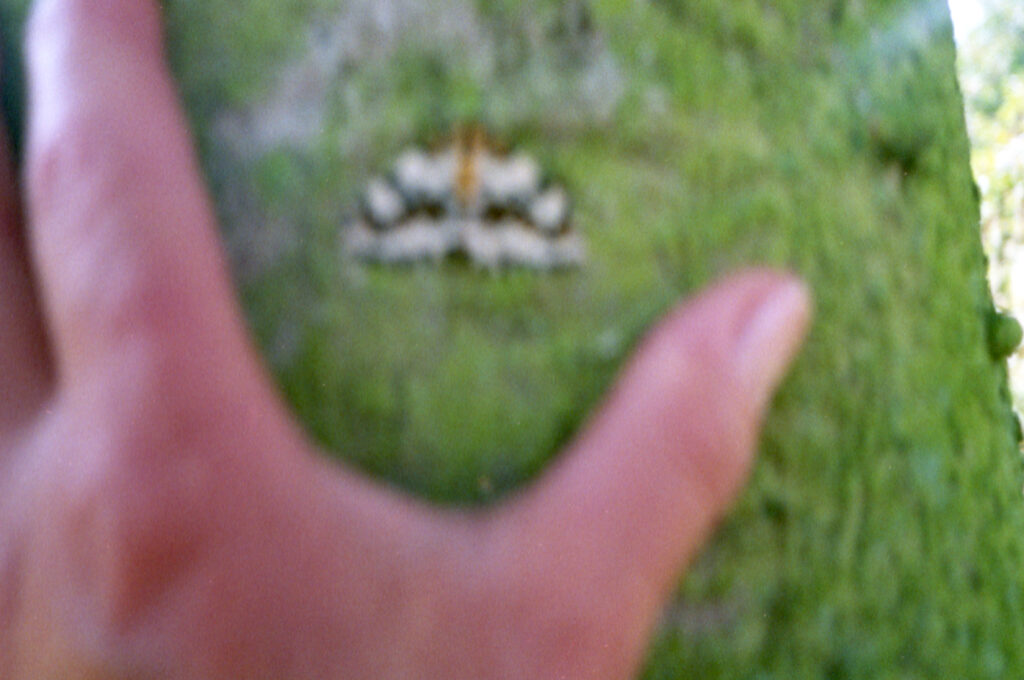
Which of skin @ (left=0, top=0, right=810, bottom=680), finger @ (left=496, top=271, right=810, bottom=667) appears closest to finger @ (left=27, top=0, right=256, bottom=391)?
skin @ (left=0, top=0, right=810, bottom=680)

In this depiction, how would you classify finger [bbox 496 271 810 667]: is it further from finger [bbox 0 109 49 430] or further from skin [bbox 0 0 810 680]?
finger [bbox 0 109 49 430]

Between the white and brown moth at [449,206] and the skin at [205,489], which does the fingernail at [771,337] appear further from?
the white and brown moth at [449,206]

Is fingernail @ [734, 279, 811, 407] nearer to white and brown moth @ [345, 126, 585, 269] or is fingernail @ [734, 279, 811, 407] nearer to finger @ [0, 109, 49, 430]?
white and brown moth @ [345, 126, 585, 269]

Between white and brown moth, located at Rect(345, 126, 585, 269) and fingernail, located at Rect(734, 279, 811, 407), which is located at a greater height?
white and brown moth, located at Rect(345, 126, 585, 269)

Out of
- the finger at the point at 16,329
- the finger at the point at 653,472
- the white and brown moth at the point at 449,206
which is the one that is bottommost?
the finger at the point at 653,472

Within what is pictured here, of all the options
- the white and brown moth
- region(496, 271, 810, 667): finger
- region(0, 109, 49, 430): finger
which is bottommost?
region(496, 271, 810, 667): finger

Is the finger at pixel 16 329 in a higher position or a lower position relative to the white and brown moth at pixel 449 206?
lower

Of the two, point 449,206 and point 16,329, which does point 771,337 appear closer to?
point 449,206

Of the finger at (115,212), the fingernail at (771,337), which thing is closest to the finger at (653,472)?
the fingernail at (771,337)
